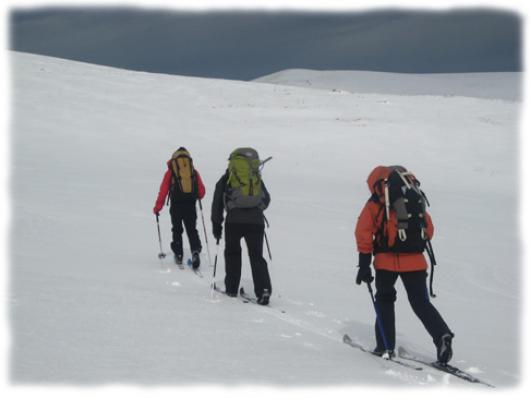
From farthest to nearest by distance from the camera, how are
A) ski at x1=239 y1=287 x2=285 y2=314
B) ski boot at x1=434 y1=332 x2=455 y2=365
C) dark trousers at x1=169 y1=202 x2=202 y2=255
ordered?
1. dark trousers at x1=169 y1=202 x2=202 y2=255
2. ski at x1=239 y1=287 x2=285 y2=314
3. ski boot at x1=434 y1=332 x2=455 y2=365

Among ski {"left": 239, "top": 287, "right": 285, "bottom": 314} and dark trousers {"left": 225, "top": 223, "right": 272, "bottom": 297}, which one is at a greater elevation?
dark trousers {"left": 225, "top": 223, "right": 272, "bottom": 297}

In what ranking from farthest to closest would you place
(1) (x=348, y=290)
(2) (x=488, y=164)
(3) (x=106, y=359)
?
(2) (x=488, y=164), (1) (x=348, y=290), (3) (x=106, y=359)

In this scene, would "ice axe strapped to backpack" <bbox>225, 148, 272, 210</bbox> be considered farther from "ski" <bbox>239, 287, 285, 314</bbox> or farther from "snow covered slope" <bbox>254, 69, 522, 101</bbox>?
"snow covered slope" <bbox>254, 69, 522, 101</bbox>

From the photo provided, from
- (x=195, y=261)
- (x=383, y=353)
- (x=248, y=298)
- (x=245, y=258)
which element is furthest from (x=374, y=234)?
(x=245, y=258)

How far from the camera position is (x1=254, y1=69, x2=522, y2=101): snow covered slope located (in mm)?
84625


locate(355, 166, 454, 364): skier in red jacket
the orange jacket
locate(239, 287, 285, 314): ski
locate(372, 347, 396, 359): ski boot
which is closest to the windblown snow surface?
locate(239, 287, 285, 314): ski

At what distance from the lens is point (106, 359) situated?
4.35 m

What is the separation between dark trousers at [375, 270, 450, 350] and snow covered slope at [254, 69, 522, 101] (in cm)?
7877

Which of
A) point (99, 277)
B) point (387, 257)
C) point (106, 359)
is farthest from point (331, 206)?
point (106, 359)

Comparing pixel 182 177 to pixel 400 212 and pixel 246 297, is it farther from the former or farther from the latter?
pixel 400 212

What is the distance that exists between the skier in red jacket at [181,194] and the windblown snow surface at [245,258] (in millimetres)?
465

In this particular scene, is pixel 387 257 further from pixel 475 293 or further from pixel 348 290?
pixel 475 293

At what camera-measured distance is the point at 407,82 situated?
96.6m

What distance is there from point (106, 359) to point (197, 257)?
15.1 ft
